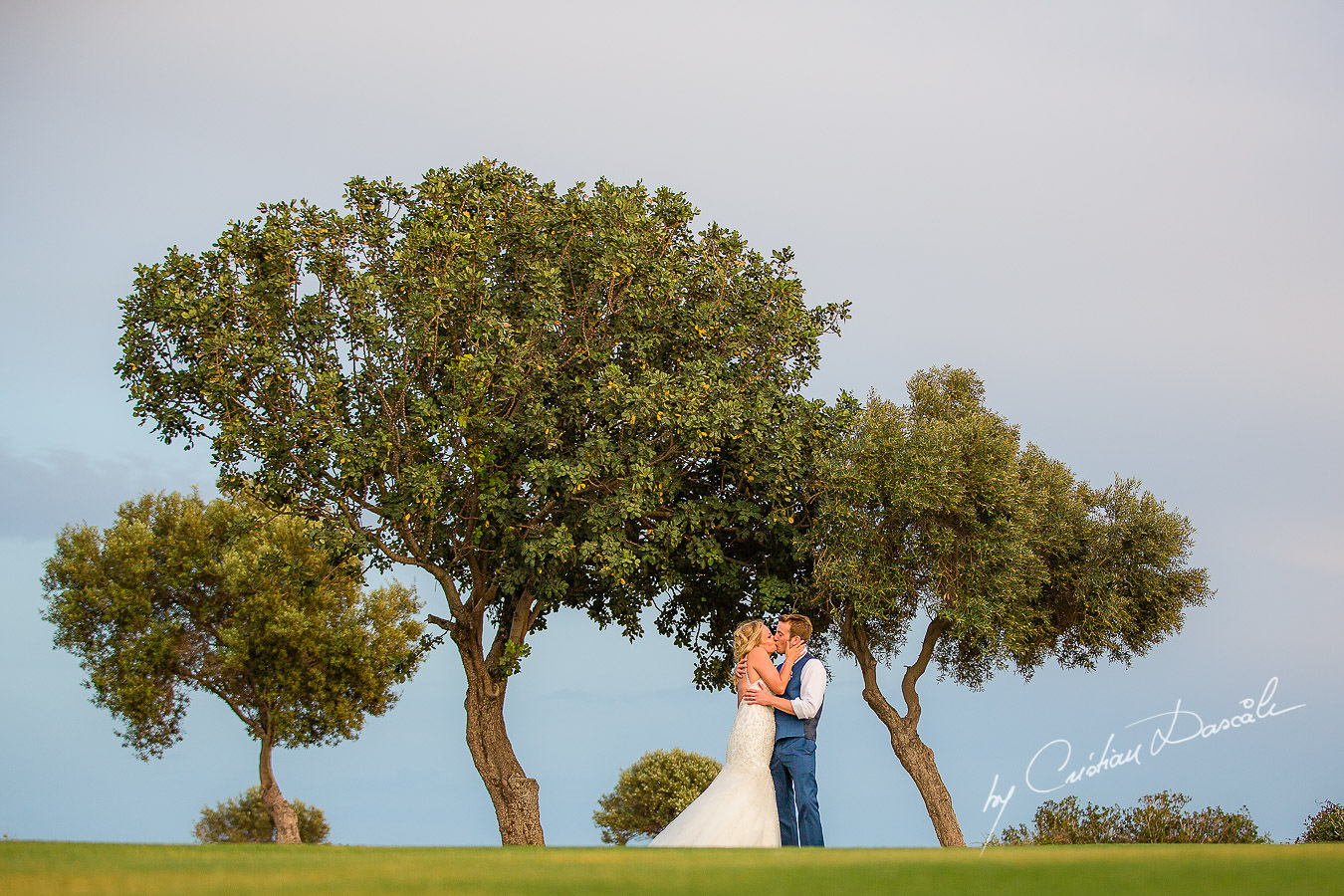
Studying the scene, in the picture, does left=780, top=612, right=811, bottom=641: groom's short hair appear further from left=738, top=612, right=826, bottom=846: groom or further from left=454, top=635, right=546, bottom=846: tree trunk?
left=454, top=635, right=546, bottom=846: tree trunk

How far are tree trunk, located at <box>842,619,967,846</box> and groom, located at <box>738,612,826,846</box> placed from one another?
12502 millimetres

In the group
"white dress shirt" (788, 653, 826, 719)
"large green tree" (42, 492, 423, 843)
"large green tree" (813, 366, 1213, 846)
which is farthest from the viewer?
"large green tree" (42, 492, 423, 843)

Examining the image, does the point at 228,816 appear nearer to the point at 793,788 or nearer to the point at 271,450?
the point at 271,450

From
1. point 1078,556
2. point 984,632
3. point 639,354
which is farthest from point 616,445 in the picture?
point 1078,556

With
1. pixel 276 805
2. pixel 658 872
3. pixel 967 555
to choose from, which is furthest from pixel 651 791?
pixel 658 872

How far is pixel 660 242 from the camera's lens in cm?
2512

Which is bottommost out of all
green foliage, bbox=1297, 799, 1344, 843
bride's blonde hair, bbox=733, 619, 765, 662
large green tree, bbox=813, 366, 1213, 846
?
green foliage, bbox=1297, 799, 1344, 843

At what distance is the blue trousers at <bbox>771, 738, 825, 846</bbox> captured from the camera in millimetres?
14820

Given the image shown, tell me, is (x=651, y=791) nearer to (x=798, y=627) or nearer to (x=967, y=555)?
(x=967, y=555)

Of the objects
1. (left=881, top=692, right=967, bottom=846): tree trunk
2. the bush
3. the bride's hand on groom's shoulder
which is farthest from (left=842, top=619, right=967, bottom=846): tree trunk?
the bush

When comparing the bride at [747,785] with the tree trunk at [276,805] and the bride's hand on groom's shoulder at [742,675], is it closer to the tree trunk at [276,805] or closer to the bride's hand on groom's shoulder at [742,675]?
the bride's hand on groom's shoulder at [742,675]

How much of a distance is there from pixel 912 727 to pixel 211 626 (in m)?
24.3

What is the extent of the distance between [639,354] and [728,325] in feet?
9.25

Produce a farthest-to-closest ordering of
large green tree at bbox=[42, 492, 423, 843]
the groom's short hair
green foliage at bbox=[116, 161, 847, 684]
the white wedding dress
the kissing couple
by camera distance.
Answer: large green tree at bbox=[42, 492, 423, 843], green foliage at bbox=[116, 161, 847, 684], the groom's short hair, the kissing couple, the white wedding dress
